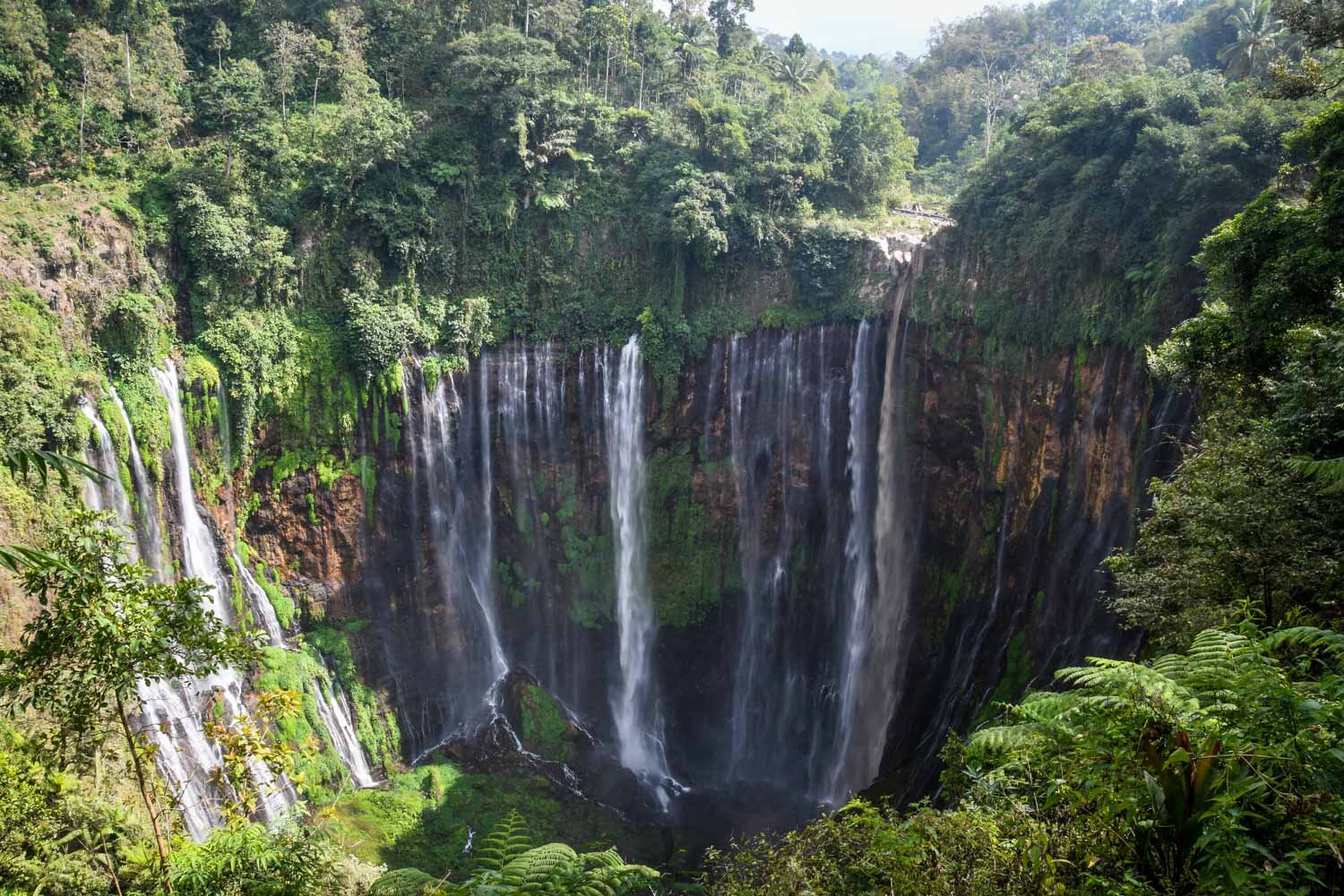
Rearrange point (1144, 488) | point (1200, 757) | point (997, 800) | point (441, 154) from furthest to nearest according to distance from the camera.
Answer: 1. point (441, 154)
2. point (1144, 488)
3. point (997, 800)
4. point (1200, 757)

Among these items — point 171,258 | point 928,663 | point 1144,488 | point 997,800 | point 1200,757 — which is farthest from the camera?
point 928,663

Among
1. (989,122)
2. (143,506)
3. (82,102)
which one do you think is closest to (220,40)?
(82,102)

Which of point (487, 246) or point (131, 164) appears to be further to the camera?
point (487, 246)

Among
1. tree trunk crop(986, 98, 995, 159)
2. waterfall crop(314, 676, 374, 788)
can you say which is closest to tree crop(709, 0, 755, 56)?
tree trunk crop(986, 98, 995, 159)

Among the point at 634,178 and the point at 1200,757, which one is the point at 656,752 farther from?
the point at 1200,757

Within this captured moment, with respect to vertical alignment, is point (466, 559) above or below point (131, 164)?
below

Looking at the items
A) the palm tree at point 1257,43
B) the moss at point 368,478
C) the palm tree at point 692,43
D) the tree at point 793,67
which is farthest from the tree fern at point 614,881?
the tree at point 793,67

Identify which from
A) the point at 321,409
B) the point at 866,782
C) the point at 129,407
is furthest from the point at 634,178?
the point at 866,782

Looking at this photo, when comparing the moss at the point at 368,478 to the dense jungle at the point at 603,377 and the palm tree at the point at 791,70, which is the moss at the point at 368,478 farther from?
the palm tree at the point at 791,70

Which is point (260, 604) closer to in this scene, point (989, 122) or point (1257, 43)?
point (1257, 43)
